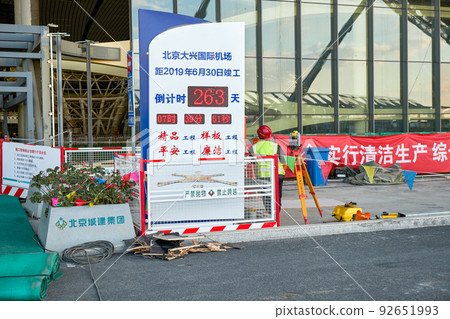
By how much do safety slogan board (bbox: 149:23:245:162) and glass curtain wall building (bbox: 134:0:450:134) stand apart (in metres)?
12.4

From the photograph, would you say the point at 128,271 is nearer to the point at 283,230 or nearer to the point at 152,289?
the point at 152,289

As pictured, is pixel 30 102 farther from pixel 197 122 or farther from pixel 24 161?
pixel 197 122

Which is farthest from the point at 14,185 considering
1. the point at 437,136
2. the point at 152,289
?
the point at 437,136

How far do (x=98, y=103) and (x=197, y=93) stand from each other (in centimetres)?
6277

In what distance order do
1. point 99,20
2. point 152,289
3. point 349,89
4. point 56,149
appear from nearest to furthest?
point 152,289
point 56,149
point 349,89
point 99,20

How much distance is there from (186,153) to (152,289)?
3.93 m

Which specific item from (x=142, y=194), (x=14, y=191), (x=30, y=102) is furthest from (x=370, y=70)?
(x=142, y=194)

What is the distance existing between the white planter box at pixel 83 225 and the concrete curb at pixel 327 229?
4.94 feet

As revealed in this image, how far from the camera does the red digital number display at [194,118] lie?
31.4 ft

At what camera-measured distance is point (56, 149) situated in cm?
1183

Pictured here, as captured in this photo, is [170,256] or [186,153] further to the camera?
[186,153]

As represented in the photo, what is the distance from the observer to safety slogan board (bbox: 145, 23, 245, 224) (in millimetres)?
9133

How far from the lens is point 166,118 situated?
9.45 metres

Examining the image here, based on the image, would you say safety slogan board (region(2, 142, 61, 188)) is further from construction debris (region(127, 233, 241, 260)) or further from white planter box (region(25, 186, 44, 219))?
construction debris (region(127, 233, 241, 260))
